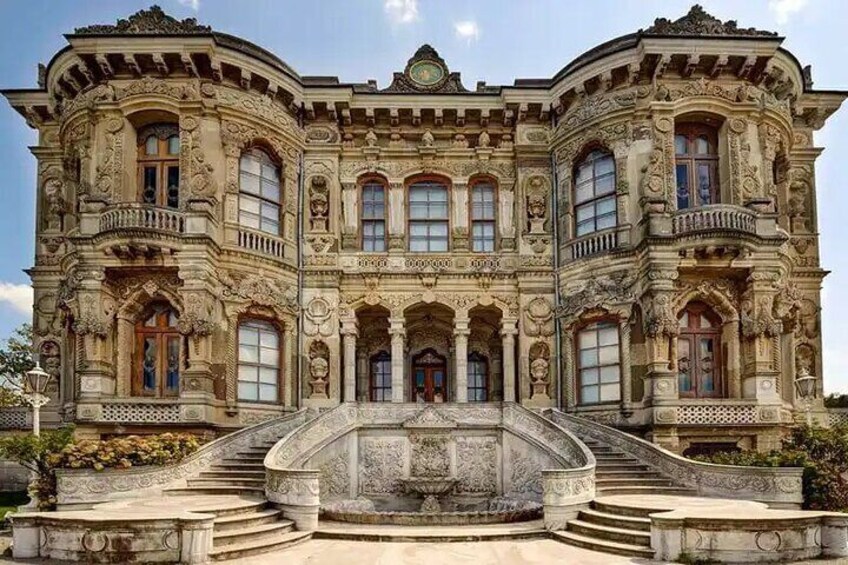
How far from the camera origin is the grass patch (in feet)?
57.1

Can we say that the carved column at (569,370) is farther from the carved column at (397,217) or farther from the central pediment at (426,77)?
the central pediment at (426,77)

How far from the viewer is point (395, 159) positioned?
22.7 m

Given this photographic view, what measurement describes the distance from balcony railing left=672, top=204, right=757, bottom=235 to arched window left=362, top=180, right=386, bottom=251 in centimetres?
795

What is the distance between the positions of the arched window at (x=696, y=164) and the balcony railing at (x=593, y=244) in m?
1.89

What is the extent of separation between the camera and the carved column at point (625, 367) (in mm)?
19500

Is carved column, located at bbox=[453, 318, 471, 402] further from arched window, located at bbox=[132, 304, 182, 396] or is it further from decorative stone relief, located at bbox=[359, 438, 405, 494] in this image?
arched window, located at bbox=[132, 304, 182, 396]

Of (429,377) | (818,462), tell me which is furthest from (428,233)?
(818,462)

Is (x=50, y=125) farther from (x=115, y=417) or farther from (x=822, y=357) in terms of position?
(x=822, y=357)

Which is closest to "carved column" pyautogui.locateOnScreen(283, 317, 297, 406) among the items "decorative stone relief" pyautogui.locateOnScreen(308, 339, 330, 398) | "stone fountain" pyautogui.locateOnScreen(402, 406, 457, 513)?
"decorative stone relief" pyautogui.locateOnScreen(308, 339, 330, 398)

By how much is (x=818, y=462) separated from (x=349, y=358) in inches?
454

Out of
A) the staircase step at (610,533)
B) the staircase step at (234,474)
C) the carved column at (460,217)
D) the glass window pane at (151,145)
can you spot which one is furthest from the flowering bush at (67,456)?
the carved column at (460,217)

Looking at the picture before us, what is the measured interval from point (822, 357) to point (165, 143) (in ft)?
61.7

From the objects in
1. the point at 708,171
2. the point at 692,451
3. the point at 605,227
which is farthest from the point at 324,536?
the point at 708,171

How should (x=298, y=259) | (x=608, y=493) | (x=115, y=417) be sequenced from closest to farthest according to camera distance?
(x=608, y=493)
(x=115, y=417)
(x=298, y=259)
